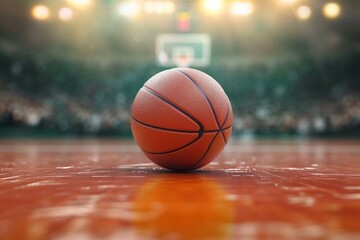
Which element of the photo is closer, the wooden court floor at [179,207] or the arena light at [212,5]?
the wooden court floor at [179,207]

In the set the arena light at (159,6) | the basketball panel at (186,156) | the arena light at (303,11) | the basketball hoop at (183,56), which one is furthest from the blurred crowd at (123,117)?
the basketball panel at (186,156)

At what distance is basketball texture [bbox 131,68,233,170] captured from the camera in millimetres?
2895

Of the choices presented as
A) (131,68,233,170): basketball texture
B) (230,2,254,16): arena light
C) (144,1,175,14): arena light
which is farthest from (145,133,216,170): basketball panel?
(144,1,175,14): arena light

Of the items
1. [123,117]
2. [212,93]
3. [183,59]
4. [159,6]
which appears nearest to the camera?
[212,93]

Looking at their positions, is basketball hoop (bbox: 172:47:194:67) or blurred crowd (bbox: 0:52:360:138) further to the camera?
blurred crowd (bbox: 0:52:360:138)

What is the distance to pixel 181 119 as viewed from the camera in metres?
2.88

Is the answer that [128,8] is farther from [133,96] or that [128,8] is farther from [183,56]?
[133,96]

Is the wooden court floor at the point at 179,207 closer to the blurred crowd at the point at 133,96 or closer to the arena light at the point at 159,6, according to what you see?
the arena light at the point at 159,6

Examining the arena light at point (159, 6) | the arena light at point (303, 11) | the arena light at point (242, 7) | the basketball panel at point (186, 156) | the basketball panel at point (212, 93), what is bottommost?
the basketball panel at point (186, 156)

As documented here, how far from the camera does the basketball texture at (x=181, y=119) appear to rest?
2895mm

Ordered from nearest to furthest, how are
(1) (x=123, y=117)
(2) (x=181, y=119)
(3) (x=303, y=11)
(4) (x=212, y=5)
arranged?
(2) (x=181, y=119), (4) (x=212, y=5), (3) (x=303, y=11), (1) (x=123, y=117)

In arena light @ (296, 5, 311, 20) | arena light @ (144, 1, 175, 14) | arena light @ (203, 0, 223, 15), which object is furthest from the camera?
arena light @ (296, 5, 311, 20)

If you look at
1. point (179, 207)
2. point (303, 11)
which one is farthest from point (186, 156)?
point (303, 11)

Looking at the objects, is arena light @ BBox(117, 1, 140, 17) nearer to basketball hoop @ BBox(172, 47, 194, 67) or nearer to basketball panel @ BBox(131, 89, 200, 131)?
basketball hoop @ BBox(172, 47, 194, 67)
